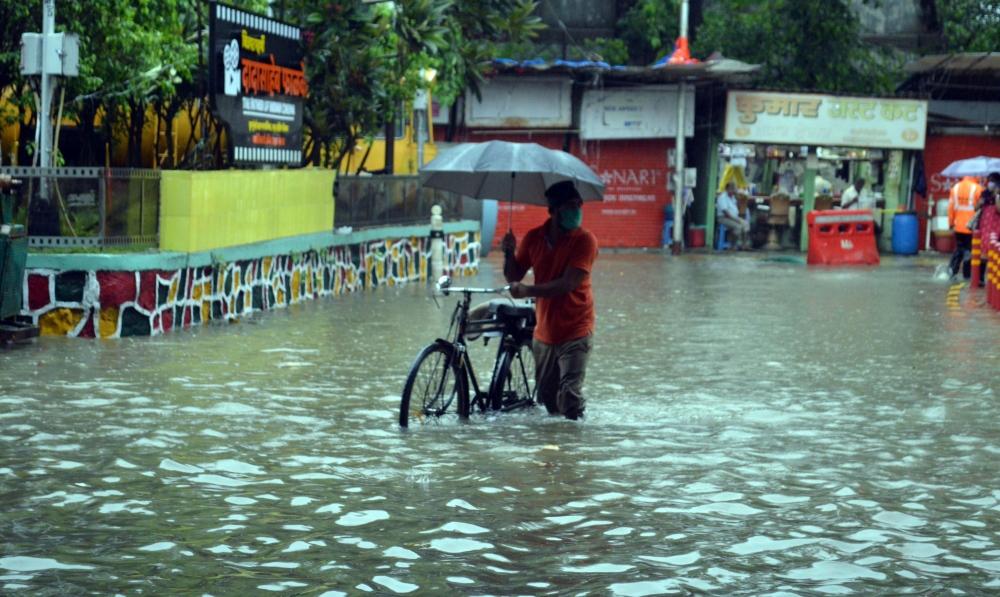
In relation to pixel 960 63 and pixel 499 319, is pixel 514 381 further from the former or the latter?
pixel 960 63

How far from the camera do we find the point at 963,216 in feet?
87.0

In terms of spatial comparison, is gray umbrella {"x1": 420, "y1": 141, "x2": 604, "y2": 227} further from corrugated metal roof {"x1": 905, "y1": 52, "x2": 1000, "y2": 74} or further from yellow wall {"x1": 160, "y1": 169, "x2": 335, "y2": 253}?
corrugated metal roof {"x1": 905, "y1": 52, "x2": 1000, "y2": 74}

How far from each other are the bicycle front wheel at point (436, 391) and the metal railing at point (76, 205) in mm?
5919

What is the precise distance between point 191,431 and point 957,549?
4.93m

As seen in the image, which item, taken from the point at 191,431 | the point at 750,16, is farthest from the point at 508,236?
the point at 750,16

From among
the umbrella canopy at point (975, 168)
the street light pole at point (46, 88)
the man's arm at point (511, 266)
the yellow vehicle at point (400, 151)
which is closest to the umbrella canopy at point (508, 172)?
the man's arm at point (511, 266)

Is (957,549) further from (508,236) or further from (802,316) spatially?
(802,316)

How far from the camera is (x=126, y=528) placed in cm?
738

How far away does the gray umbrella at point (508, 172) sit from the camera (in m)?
11.1

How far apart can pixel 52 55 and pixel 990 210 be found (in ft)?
46.1

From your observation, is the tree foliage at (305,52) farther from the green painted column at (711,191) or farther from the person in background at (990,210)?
the green painted column at (711,191)

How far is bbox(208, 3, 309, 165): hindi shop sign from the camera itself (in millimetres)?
17797

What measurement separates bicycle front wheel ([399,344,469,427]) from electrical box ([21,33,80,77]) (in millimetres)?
6862

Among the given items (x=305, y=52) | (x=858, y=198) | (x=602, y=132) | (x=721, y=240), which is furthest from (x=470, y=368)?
(x=858, y=198)
